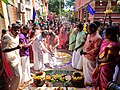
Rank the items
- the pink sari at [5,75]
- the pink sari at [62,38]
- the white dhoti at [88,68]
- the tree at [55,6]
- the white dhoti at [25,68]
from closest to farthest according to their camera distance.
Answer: the pink sari at [5,75] < the white dhoti at [88,68] < the white dhoti at [25,68] < the pink sari at [62,38] < the tree at [55,6]

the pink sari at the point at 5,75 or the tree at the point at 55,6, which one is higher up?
the tree at the point at 55,6

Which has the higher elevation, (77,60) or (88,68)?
(88,68)

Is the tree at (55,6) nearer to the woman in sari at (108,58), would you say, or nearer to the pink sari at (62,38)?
the pink sari at (62,38)

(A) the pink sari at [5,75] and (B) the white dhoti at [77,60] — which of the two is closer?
(A) the pink sari at [5,75]

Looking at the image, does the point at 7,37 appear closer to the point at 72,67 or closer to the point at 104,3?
the point at 72,67

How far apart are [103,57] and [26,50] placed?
6.75ft

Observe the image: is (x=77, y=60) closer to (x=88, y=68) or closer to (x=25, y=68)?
(x=88, y=68)

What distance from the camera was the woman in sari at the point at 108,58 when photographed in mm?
2932

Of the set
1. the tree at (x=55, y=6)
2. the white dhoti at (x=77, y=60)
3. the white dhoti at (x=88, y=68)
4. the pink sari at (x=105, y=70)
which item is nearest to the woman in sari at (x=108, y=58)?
the pink sari at (x=105, y=70)

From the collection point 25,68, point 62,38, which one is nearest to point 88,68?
point 25,68

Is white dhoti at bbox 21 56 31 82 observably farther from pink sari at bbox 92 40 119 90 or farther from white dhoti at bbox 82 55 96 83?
pink sari at bbox 92 40 119 90

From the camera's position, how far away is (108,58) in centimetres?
297

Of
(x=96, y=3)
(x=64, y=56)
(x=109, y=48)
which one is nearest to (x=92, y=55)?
(x=109, y=48)

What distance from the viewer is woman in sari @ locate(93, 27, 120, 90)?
9.62 ft
